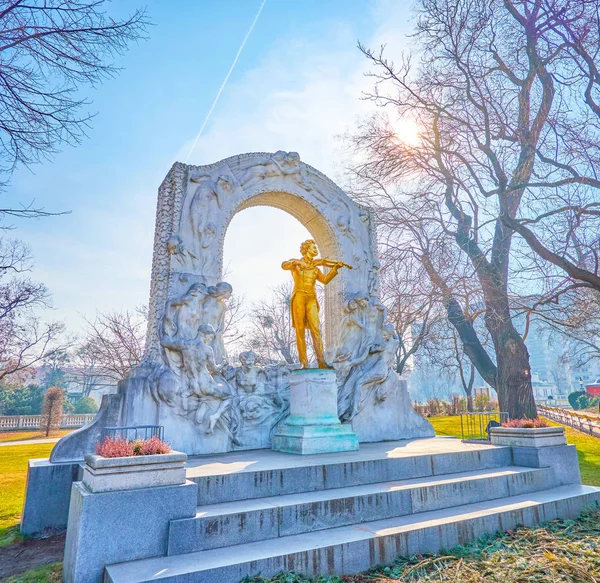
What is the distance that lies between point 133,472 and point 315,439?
328 cm

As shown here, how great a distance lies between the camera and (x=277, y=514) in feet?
13.5

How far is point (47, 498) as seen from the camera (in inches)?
213

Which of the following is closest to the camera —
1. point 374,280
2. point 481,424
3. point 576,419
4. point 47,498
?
point 47,498

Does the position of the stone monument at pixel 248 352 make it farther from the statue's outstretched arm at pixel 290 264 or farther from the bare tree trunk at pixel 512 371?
the bare tree trunk at pixel 512 371

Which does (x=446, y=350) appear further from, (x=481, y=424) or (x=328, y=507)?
(x=328, y=507)

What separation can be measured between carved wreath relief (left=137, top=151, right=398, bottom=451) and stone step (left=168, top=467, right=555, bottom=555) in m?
2.85

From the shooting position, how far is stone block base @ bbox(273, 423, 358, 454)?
646 cm

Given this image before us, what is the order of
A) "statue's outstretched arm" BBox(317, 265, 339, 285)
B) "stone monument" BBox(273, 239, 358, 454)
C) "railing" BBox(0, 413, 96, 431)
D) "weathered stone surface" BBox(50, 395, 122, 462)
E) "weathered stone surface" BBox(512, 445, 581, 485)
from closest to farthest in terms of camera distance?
"weathered stone surface" BBox(50, 395, 122, 462) < "weathered stone surface" BBox(512, 445, 581, 485) < "stone monument" BBox(273, 239, 358, 454) < "statue's outstretched arm" BBox(317, 265, 339, 285) < "railing" BBox(0, 413, 96, 431)

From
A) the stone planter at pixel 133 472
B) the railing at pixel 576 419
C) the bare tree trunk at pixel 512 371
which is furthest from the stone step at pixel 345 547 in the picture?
the railing at pixel 576 419

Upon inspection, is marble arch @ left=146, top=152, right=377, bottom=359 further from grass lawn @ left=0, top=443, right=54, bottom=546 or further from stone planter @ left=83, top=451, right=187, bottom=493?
stone planter @ left=83, top=451, right=187, bottom=493

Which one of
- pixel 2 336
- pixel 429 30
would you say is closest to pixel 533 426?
pixel 429 30

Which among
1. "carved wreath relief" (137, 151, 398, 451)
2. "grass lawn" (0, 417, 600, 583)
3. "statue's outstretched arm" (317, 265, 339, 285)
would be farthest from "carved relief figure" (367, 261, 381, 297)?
"grass lawn" (0, 417, 600, 583)

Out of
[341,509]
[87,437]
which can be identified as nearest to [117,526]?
[341,509]

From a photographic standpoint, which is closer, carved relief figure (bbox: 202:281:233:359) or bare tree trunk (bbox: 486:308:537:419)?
carved relief figure (bbox: 202:281:233:359)
